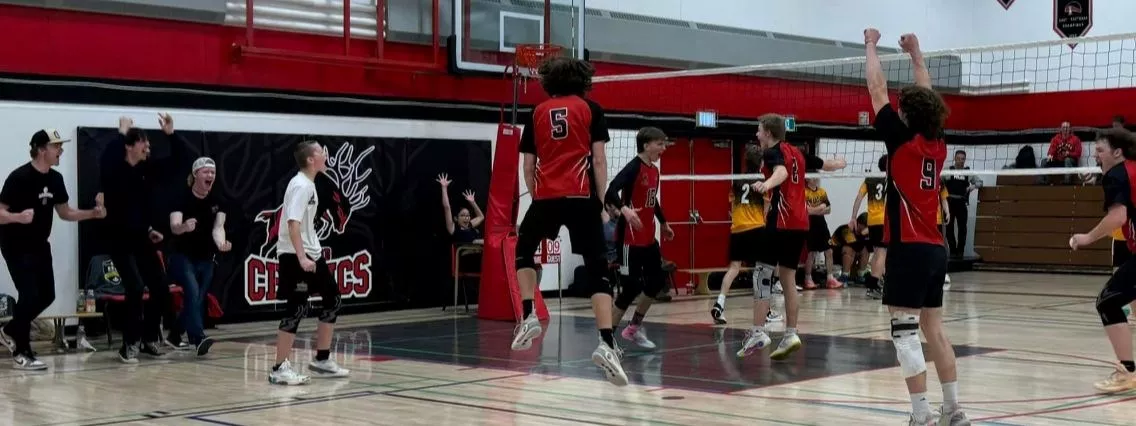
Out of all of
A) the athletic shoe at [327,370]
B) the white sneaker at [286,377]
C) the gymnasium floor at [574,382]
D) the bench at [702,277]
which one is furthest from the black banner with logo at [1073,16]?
the white sneaker at [286,377]

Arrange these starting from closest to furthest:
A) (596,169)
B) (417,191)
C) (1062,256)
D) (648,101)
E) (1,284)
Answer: (596,169), (1,284), (417,191), (648,101), (1062,256)

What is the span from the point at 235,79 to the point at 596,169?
706 cm

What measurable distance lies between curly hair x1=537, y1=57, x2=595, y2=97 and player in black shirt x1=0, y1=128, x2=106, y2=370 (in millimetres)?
4311

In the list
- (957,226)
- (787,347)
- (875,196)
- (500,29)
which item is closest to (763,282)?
(787,347)

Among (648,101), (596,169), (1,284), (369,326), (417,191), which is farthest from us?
(648,101)

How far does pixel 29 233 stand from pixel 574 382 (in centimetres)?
433

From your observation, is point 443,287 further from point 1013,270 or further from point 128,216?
point 1013,270

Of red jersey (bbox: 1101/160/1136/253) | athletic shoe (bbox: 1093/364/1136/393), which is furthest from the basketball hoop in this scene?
athletic shoe (bbox: 1093/364/1136/393)

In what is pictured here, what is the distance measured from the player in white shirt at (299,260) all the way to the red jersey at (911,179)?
12.8 ft

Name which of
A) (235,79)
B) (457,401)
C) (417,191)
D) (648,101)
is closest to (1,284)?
(235,79)

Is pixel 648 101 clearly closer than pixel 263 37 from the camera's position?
No

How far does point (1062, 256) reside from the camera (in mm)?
21344

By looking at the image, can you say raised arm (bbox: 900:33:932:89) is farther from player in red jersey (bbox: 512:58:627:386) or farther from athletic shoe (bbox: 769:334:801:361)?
athletic shoe (bbox: 769:334:801:361)

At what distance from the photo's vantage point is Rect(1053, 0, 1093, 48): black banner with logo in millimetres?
21438
